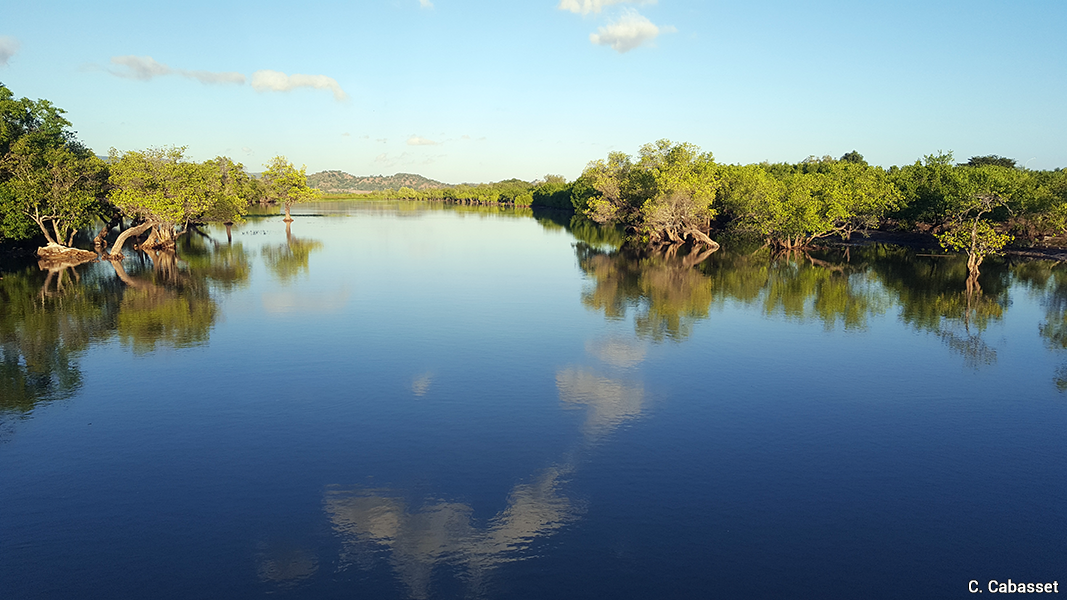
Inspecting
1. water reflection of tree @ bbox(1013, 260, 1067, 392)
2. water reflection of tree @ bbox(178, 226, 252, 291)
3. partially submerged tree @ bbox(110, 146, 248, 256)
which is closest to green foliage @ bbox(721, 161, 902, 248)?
water reflection of tree @ bbox(1013, 260, 1067, 392)

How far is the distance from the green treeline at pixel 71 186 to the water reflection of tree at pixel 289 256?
824cm

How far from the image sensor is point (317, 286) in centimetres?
4169

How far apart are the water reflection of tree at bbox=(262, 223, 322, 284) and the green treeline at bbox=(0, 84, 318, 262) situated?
27.0 ft

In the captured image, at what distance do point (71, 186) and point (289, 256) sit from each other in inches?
697

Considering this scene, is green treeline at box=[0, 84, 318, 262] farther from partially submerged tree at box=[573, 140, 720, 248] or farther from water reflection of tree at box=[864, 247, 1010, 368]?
water reflection of tree at box=[864, 247, 1010, 368]

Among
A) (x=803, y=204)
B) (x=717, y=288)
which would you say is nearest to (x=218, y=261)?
(x=717, y=288)

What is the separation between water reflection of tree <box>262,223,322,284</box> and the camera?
1869 inches

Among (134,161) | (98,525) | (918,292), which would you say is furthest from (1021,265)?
(134,161)

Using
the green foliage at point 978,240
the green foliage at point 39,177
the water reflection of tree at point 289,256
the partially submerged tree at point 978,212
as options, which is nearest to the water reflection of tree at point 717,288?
the green foliage at point 978,240

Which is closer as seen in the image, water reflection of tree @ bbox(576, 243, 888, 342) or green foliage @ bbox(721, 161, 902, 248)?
water reflection of tree @ bbox(576, 243, 888, 342)

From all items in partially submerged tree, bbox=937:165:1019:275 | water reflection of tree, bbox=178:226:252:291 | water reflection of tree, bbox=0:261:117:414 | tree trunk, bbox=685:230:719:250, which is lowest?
water reflection of tree, bbox=0:261:117:414

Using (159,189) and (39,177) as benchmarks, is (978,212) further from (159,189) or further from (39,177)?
(39,177)

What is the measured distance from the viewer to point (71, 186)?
163 feet

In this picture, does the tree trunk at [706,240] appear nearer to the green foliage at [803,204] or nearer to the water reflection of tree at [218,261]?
the green foliage at [803,204]
